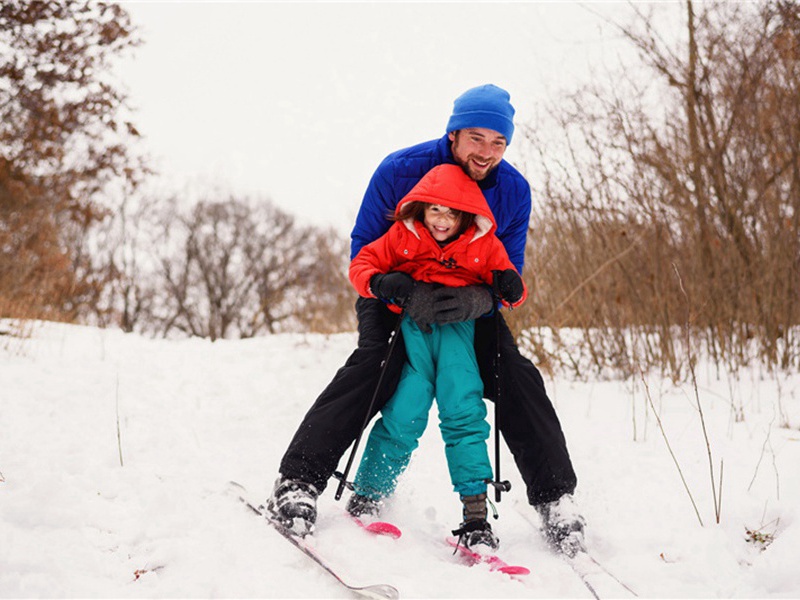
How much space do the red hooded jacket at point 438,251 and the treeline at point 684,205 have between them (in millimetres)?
1554

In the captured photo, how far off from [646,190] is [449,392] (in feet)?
8.09

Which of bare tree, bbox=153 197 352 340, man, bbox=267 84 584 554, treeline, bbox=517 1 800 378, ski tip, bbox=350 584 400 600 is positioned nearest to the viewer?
ski tip, bbox=350 584 400 600

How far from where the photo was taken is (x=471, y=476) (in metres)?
2.01

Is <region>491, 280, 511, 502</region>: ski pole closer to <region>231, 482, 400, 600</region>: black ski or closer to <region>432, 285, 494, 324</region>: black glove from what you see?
<region>432, 285, 494, 324</region>: black glove

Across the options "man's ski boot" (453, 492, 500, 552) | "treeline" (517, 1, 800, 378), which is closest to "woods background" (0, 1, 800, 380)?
"treeline" (517, 1, 800, 378)

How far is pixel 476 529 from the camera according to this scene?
195 cm

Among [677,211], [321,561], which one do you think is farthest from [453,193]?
[677,211]

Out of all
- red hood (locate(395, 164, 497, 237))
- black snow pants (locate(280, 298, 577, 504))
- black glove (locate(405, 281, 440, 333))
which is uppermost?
red hood (locate(395, 164, 497, 237))

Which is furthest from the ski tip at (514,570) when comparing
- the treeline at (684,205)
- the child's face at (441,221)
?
the treeline at (684,205)

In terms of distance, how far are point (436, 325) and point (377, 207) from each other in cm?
51

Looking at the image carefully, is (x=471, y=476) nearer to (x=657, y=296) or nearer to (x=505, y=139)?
(x=505, y=139)

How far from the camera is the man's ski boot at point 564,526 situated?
1.91m

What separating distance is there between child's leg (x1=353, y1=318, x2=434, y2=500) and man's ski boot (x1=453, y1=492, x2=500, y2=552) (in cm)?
29

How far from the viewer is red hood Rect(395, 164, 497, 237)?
2102 mm
